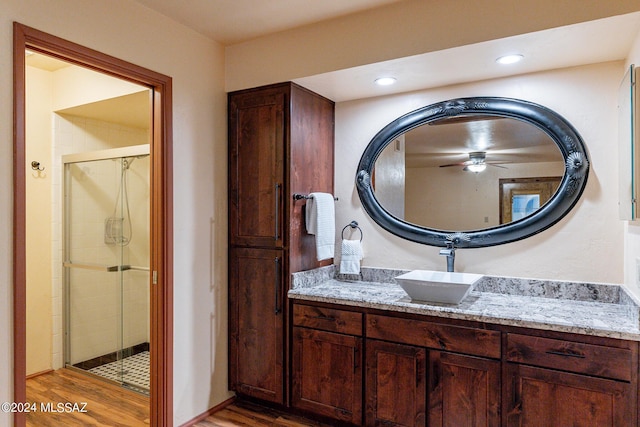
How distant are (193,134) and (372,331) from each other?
5.57 ft

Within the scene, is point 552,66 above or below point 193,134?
above

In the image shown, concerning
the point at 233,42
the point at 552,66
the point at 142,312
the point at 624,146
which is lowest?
the point at 142,312

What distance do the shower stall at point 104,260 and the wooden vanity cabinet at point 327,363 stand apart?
174 centimetres

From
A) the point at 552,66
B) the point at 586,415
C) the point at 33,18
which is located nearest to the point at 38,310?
the point at 33,18

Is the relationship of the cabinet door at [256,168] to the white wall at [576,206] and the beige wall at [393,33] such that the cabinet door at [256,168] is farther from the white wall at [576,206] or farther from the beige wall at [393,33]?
the white wall at [576,206]

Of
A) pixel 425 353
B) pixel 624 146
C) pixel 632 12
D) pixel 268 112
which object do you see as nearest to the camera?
pixel 632 12

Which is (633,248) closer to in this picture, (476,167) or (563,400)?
(563,400)

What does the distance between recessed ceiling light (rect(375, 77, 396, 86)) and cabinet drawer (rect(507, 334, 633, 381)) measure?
5.52ft

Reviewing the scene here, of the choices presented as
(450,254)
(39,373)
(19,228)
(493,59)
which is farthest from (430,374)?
(39,373)

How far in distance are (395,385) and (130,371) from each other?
2.42 meters

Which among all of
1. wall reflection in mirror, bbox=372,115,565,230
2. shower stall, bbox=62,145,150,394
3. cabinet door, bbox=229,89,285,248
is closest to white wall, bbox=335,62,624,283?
wall reflection in mirror, bbox=372,115,565,230

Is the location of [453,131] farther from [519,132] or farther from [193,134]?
[193,134]

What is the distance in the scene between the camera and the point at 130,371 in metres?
3.52

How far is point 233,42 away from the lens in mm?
2850
